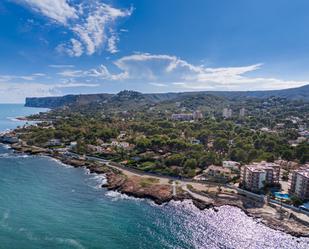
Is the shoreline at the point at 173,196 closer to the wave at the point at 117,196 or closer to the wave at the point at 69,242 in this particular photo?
the wave at the point at 117,196

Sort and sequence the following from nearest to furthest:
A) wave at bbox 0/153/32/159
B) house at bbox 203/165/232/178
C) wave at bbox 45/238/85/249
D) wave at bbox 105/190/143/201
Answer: wave at bbox 45/238/85/249 → wave at bbox 105/190/143/201 → house at bbox 203/165/232/178 → wave at bbox 0/153/32/159

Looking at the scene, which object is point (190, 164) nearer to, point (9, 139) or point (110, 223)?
point (110, 223)

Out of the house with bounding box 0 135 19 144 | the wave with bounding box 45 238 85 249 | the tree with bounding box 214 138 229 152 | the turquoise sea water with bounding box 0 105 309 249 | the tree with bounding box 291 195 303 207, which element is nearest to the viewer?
the wave with bounding box 45 238 85 249

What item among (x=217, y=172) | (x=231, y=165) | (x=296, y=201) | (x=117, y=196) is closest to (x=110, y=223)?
(x=117, y=196)

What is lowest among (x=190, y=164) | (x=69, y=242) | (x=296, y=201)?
(x=296, y=201)

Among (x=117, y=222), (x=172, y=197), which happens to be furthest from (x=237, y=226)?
(x=117, y=222)

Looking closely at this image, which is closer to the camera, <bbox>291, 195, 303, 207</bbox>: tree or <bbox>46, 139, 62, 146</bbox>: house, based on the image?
<bbox>291, 195, 303, 207</bbox>: tree

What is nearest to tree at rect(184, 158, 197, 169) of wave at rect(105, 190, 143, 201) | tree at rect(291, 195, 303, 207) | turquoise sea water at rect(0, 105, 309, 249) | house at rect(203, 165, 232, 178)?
house at rect(203, 165, 232, 178)

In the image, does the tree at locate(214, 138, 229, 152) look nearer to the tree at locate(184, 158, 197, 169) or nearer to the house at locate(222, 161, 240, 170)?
the house at locate(222, 161, 240, 170)

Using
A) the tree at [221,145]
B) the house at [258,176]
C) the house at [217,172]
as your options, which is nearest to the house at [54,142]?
the tree at [221,145]
